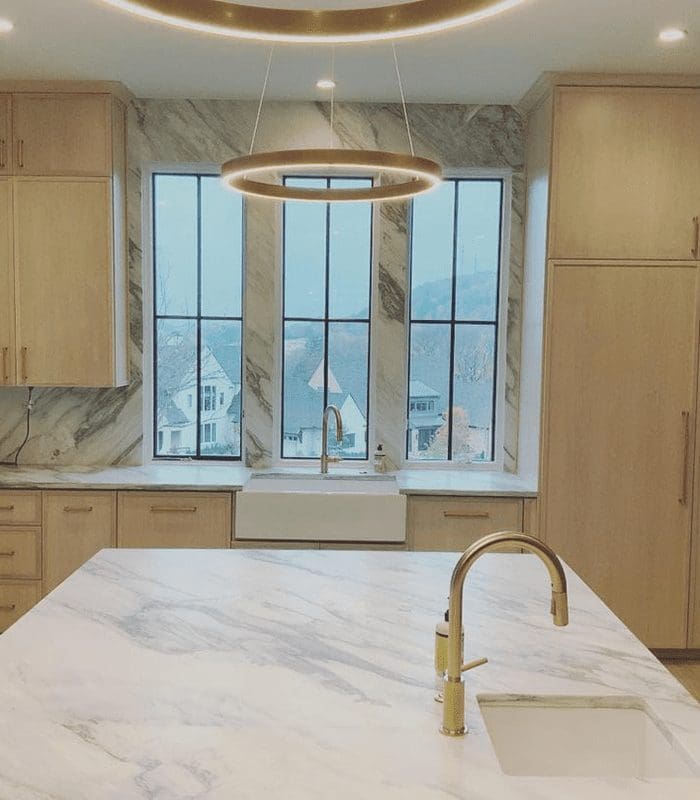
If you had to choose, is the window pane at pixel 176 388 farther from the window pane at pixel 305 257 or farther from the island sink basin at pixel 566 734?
the island sink basin at pixel 566 734

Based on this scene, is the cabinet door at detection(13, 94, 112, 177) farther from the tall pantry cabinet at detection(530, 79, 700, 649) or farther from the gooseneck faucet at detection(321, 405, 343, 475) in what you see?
the tall pantry cabinet at detection(530, 79, 700, 649)

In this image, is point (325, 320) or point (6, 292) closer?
point (6, 292)

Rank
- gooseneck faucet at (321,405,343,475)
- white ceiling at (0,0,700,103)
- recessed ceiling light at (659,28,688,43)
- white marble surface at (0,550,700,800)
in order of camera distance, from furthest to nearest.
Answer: gooseneck faucet at (321,405,343,475)
recessed ceiling light at (659,28,688,43)
white ceiling at (0,0,700,103)
white marble surface at (0,550,700,800)

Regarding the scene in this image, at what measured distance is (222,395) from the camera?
4691 mm

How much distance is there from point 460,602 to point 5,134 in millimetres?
3650

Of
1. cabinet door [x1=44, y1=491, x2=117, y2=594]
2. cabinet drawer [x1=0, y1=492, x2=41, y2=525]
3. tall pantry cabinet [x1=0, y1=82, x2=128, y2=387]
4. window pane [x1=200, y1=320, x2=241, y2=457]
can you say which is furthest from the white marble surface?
window pane [x1=200, y1=320, x2=241, y2=457]

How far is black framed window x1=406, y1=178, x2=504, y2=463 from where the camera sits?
4625mm

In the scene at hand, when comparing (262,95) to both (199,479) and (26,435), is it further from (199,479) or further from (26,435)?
(26,435)

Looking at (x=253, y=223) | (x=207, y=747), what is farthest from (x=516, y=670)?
(x=253, y=223)

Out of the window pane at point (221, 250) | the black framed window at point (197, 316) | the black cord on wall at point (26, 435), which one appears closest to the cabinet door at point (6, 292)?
the black cord on wall at point (26, 435)

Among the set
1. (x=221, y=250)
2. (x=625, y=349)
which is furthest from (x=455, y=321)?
(x=221, y=250)

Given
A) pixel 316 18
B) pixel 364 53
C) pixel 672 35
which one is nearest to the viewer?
pixel 316 18

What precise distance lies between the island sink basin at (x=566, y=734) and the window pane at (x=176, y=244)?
343 cm

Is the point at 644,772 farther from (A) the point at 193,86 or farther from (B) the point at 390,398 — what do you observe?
(A) the point at 193,86
